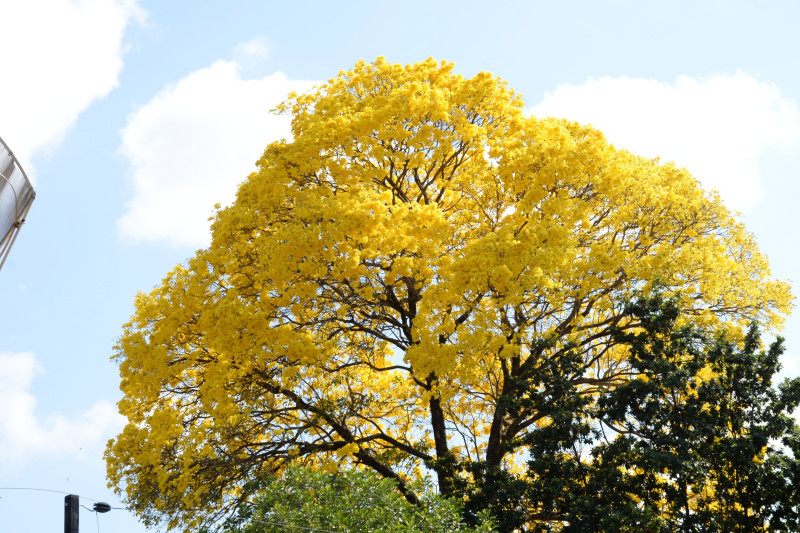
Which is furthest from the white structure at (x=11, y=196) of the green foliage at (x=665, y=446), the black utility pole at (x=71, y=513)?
the green foliage at (x=665, y=446)

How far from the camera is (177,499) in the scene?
14914 mm

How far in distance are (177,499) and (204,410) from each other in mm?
1723

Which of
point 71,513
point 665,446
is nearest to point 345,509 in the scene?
point 71,513

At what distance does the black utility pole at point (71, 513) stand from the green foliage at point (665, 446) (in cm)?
608

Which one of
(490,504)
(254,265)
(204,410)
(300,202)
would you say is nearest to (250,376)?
(204,410)

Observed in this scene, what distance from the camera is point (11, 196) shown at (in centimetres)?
957

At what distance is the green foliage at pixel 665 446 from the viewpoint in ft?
42.4

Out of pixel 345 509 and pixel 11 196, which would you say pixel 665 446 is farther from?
pixel 11 196

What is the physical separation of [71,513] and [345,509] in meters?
3.90

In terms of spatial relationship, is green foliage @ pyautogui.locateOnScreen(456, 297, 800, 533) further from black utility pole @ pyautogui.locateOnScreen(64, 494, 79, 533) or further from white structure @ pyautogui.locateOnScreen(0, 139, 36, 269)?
white structure @ pyautogui.locateOnScreen(0, 139, 36, 269)

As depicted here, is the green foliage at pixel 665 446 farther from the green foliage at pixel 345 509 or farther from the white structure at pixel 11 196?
the white structure at pixel 11 196

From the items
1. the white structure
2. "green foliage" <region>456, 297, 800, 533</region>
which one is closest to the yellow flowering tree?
"green foliage" <region>456, 297, 800, 533</region>

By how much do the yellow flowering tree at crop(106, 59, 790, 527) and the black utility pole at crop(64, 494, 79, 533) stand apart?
3009 mm

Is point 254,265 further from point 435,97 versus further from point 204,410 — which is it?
point 435,97
